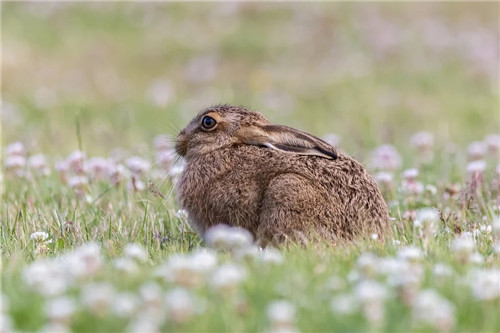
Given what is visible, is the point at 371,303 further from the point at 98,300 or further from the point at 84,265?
the point at 84,265

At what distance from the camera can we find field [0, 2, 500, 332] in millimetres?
3693

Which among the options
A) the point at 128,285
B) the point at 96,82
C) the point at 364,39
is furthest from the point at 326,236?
the point at 364,39

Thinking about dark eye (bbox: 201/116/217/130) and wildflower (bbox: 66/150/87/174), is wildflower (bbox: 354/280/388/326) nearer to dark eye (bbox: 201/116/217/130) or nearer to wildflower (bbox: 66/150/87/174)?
dark eye (bbox: 201/116/217/130)

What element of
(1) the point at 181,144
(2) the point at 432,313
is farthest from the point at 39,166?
(2) the point at 432,313

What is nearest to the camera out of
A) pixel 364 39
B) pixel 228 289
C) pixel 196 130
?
pixel 228 289

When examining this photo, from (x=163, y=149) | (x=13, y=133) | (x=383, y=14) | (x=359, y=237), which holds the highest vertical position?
(x=383, y=14)

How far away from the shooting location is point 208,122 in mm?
6352

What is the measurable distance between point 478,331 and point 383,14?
1878cm

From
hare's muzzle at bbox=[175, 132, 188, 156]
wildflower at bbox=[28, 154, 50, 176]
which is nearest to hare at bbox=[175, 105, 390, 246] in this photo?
hare's muzzle at bbox=[175, 132, 188, 156]

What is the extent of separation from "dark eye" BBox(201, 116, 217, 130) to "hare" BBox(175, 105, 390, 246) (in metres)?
0.03

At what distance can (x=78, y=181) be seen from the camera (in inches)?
292

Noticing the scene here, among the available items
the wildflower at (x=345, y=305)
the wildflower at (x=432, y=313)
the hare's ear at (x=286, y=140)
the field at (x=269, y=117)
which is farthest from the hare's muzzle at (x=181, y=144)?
the wildflower at (x=432, y=313)

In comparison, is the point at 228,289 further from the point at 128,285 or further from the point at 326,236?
the point at 326,236

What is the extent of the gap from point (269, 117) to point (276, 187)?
7.55 m
